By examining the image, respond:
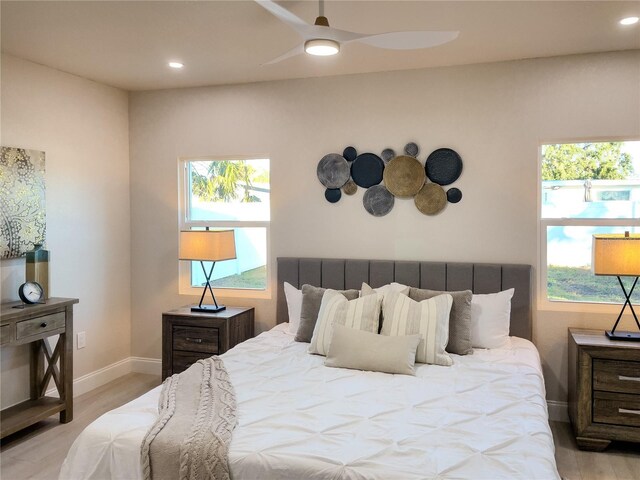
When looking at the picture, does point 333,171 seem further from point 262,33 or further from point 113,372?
point 113,372

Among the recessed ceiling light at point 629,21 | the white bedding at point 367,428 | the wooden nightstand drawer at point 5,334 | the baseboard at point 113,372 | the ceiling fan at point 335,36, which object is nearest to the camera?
the white bedding at point 367,428

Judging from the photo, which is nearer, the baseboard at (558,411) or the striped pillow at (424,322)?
the striped pillow at (424,322)

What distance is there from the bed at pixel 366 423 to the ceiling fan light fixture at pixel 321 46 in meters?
1.64

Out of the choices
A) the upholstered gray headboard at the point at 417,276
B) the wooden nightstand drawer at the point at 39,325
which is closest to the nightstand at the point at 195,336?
the upholstered gray headboard at the point at 417,276

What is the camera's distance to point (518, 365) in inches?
116

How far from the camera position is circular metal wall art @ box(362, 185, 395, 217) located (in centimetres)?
392

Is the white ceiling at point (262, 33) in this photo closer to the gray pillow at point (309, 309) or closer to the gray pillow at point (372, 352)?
the gray pillow at point (309, 309)

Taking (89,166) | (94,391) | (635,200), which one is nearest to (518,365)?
(635,200)

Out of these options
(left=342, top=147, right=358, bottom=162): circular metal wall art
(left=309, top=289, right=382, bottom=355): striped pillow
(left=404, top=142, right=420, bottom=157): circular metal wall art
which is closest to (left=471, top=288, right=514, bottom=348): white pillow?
(left=309, top=289, right=382, bottom=355): striped pillow

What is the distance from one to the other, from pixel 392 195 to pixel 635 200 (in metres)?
1.70

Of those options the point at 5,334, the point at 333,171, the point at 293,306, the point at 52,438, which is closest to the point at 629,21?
the point at 333,171

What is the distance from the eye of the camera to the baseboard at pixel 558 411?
3.58 metres

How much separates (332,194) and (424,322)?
4.72 ft

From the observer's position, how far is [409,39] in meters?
2.30
